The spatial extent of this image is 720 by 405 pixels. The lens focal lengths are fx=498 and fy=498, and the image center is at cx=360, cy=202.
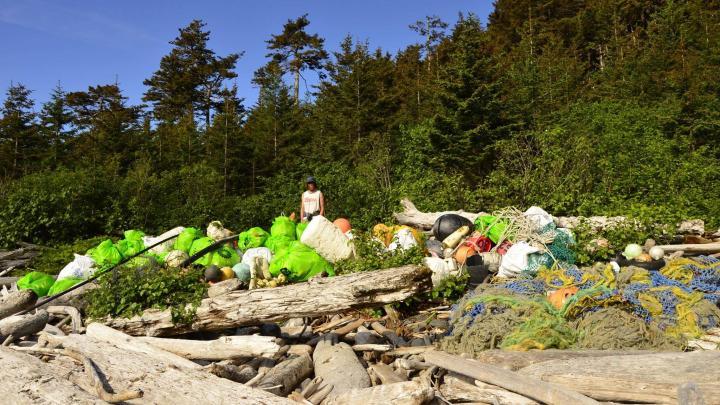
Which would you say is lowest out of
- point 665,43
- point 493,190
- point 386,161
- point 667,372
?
point 667,372

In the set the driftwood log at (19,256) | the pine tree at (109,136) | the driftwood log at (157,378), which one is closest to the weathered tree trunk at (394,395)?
the driftwood log at (157,378)

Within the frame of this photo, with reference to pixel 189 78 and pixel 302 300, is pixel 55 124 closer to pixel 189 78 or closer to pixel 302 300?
pixel 189 78

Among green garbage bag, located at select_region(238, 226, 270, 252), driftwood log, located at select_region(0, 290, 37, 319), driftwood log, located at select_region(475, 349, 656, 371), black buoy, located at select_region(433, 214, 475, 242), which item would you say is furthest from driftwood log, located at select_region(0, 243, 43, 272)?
driftwood log, located at select_region(475, 349, 656, 371)

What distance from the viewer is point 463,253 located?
6602 millimetres

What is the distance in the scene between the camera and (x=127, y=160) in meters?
20.6

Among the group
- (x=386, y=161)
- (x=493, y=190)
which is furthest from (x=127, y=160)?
(x=493, y=190)

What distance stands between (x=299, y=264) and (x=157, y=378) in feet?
9.53

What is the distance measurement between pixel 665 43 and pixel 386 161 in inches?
489

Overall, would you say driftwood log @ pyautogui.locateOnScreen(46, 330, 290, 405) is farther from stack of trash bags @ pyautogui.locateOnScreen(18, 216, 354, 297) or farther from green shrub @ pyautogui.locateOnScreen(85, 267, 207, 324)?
stack of trash bags @ pyautogui.locateOnScreen(18, 216, 354, 297)

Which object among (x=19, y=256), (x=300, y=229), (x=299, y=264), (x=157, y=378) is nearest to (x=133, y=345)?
(x=157, y=378)

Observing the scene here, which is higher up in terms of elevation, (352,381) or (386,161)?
(386,161)

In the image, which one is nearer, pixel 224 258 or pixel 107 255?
pixel 224 258

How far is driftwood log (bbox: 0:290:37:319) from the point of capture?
16.6 ft

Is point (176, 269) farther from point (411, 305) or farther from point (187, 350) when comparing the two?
point (411, 305)
